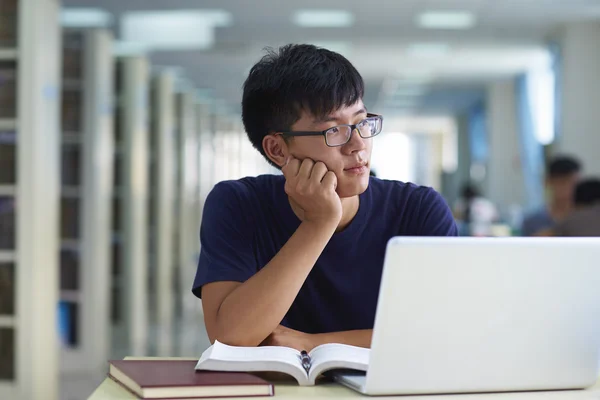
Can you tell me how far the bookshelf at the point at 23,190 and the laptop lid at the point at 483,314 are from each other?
12.2 feet

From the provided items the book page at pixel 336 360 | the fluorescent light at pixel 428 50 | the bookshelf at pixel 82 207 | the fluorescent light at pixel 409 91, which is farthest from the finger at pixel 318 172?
the fluorescent light at pixel 409 91

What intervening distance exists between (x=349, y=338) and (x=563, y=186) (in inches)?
178

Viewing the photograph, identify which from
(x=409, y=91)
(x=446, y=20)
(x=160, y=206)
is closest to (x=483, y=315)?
(x=446, y=20)

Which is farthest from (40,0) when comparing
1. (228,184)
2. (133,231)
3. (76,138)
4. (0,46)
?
(133,231)

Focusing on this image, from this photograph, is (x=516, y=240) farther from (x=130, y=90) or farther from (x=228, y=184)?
(x=130, y=90)

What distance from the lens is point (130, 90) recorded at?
8016 mm

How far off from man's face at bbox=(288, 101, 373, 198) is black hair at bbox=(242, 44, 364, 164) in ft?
0.07

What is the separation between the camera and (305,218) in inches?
75.5

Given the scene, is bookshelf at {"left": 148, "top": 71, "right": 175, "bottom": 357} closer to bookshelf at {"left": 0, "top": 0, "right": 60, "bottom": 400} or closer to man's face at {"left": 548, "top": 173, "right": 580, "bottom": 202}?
bookshelf at {"left": 0, "top": 0, "right": 60, "bottom": 400}

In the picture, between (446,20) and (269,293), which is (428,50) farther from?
(269,293)

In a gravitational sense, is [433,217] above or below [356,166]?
below

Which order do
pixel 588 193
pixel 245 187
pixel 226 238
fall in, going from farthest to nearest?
pixel 588 193
pixel 245 187
pixel 226 238

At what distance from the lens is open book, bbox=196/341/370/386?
4.52 ft

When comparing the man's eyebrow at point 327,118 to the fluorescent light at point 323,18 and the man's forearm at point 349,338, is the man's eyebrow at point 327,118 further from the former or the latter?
the fluorescent light at point 323,18
